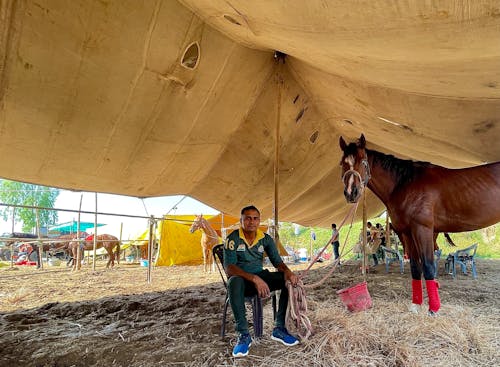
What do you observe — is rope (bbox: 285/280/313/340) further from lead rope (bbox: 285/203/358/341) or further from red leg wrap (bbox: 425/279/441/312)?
red leg wrap (bbox: 425/279/441/312)

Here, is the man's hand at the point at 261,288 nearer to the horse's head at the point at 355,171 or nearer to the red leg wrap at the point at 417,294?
the horse's head at the point at 355,171

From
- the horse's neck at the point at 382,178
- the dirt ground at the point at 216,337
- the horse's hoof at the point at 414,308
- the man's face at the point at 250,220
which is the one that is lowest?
the dirt ground at the point at 216,337

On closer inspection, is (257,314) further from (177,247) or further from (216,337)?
(177,247)

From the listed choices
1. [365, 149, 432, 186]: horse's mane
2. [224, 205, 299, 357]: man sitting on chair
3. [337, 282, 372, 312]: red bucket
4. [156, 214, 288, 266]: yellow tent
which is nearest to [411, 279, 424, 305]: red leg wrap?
[337, 282, 372, 312]: red bucket

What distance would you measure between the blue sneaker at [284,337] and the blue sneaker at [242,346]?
231mm

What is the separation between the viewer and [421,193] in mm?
2982

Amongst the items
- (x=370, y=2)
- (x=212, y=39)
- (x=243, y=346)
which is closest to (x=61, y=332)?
(x=243, y=346)

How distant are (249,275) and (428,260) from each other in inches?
66.6

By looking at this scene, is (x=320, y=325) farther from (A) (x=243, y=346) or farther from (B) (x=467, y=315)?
(B) (x=467, y=315)

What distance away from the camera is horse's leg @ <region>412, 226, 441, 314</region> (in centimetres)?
272

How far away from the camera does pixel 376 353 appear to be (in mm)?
1884

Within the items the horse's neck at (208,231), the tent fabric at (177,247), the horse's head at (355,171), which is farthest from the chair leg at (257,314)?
the tent fabric at (177,247)

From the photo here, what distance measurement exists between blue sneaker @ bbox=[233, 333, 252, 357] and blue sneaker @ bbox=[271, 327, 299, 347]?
0.23m

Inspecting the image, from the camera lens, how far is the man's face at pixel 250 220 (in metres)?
2.28
